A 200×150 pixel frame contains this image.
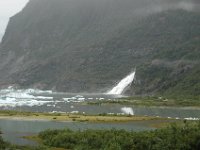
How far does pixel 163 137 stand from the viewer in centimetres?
7712

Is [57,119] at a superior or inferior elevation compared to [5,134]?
superior

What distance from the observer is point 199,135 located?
7681 centimetres

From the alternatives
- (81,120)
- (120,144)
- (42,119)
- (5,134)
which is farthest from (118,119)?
(120,144)

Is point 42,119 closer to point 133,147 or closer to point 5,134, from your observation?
point 5,134

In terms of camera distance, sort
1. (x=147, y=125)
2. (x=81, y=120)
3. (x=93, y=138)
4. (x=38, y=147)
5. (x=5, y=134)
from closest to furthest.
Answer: (x=38, y=147) < (x=93, y=138) < (x=5, y=134) < (x=147, y=125) < (x=81, y=120)

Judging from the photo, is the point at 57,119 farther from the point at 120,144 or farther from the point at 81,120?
the point at 120,144

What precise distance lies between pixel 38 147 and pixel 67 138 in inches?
346

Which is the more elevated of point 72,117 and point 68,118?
point 72,117

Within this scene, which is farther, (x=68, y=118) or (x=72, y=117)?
(x=72, y=117)

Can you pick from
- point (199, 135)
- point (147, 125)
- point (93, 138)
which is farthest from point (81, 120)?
point (199, 135)

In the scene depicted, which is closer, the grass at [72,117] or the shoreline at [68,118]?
the shoreline at [68,118]

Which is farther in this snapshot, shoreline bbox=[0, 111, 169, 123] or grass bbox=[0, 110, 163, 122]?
grass bbox=[0, 110, 163, 122]

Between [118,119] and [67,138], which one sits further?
[118,119]

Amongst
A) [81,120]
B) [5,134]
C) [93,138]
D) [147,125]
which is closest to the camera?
[93,138]
